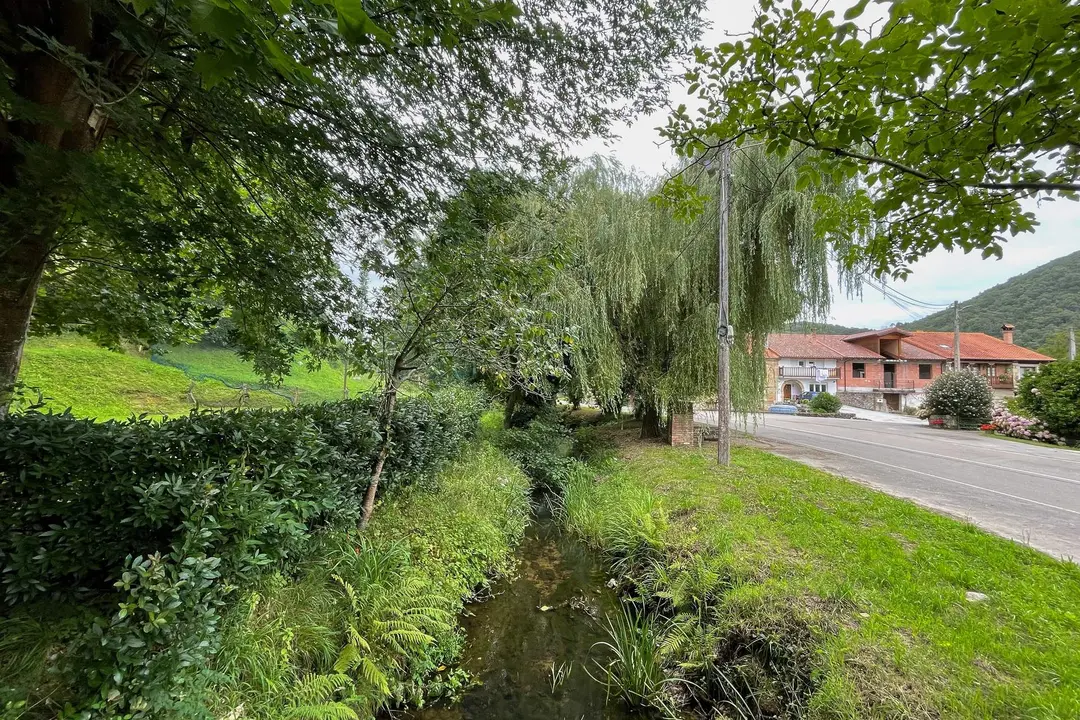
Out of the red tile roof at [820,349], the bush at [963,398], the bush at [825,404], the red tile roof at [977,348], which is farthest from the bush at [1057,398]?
the red tile roof at [977,348]

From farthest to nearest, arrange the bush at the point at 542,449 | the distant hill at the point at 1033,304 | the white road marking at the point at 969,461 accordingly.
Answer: the distant hill at the point at 1033,304, the bush at the point at 542,449, the white road marking at the point at 969,461

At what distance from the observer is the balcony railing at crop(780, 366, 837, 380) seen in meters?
31.4

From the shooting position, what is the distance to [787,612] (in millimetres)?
3023

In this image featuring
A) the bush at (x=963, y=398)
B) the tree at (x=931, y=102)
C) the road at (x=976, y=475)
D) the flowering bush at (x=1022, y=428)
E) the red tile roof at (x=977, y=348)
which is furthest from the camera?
the red tile roof at (x=977, y=348)

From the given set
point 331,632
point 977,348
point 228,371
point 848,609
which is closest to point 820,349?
point 977,348

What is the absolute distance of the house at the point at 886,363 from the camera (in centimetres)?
2803

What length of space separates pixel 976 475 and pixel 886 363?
2996cm

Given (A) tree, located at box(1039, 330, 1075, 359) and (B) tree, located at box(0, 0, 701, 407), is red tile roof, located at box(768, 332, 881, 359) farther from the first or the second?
(B) tree, located at box(0, 0, 701, 407)

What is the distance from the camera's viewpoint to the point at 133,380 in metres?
9.55

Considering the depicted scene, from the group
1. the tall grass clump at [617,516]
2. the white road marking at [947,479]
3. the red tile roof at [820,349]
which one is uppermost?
the red tile roof at [820,349]

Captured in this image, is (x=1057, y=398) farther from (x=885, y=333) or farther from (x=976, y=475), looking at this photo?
(x=885, y=333)

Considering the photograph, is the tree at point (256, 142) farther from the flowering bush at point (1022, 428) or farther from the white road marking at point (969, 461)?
the flowering bush at point (1022, 428)

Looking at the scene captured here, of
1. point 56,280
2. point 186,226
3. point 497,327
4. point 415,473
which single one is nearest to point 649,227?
point 497,327

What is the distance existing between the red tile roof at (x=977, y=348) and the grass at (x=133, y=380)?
3960 centimetres
